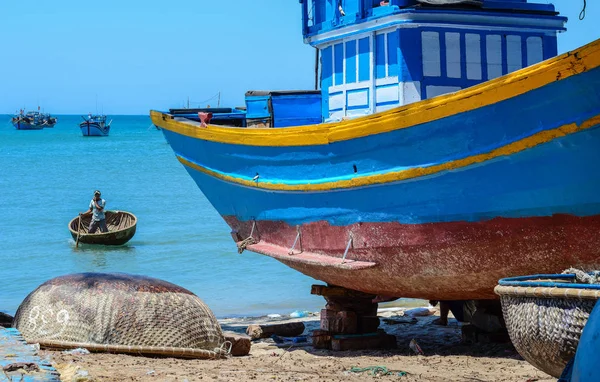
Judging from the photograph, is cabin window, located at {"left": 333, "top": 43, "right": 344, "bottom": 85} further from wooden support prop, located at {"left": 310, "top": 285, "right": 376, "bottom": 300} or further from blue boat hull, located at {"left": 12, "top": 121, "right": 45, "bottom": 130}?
blue boat hull, located at {"left": 12, "top": 121, "right": 45, "bottom": 130}

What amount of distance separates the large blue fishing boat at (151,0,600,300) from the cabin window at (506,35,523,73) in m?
0.02

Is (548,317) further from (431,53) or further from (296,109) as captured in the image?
(296,109)

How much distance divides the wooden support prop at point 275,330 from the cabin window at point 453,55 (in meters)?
3.39

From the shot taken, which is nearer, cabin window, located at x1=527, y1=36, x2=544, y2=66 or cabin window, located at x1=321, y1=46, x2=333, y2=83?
cabin window, located at x1=527, y1=36, x2=544, y2=66

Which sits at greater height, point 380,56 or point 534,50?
point 534,50

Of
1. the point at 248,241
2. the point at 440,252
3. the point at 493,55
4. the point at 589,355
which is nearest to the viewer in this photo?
the point at 589,355

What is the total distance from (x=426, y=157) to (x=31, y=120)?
109 meters

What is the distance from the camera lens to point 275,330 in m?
10.4

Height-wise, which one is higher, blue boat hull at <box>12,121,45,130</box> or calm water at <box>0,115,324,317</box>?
blue boat hull at <box>12,121,45,130</box>

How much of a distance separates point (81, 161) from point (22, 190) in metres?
Result: 20.9

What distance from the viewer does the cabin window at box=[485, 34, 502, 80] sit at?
9.15 metres

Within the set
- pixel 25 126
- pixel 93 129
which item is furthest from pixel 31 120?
pixel 93 129

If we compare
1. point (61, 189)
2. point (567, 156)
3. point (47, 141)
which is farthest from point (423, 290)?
point (47, 141)

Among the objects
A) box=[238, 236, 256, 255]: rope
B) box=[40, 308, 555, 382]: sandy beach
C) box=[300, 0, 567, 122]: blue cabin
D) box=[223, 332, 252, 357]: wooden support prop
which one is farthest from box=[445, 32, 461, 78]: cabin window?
box=[223, 332, 252, 357]: wooden support prop
